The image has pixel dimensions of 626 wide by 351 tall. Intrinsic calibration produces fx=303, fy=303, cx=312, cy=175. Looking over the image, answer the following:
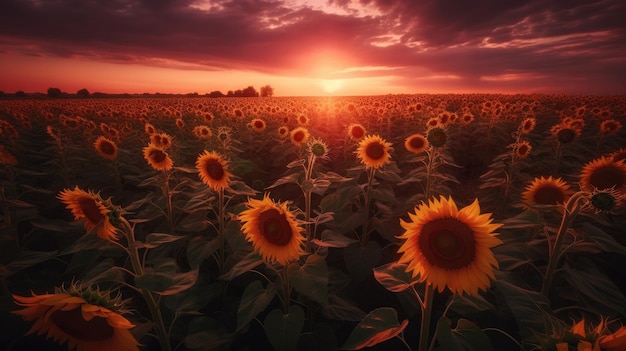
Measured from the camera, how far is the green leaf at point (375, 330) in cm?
165

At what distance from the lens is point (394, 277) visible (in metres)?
2.00

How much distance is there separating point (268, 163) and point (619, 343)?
8.54m

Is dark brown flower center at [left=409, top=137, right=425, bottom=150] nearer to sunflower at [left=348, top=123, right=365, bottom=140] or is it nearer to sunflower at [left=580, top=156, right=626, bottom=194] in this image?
sunflower at [left=348, top=123, right=365, bottom=140]

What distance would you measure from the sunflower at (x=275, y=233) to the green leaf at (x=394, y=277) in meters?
0.72

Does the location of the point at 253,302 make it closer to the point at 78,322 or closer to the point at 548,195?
the point at 78,322

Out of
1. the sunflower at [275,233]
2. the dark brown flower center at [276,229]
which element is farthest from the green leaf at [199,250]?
the dark brown flower center at [276,229]

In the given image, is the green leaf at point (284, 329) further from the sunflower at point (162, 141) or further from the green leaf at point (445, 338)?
the sunflower at point (162, 141)

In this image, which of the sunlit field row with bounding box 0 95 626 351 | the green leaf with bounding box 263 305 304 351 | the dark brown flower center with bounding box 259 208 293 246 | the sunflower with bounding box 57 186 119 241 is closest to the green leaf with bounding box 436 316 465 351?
the sunlit field row with bounding box 0 95 626 351

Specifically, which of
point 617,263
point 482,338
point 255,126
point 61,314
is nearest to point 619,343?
point 482,338

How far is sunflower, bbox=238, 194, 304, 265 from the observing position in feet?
8.09

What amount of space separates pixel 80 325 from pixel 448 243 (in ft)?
6.62

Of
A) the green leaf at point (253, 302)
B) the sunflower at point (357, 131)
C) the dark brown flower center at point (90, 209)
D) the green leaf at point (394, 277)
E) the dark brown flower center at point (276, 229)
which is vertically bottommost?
the green leaf at point (253, 302)

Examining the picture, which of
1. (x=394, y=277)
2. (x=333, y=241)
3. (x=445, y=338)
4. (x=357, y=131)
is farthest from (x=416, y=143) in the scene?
(x=445, y=338)

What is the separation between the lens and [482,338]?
5.36ft
